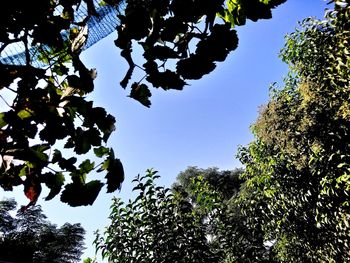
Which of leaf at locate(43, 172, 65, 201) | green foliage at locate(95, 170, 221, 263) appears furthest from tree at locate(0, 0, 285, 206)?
green foliage at locate(95, 170, 221, 263)

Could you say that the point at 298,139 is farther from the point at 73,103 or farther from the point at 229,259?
the point at 73,103

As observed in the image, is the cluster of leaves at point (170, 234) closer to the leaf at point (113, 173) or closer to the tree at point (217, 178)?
the leaf at point (113, 173)

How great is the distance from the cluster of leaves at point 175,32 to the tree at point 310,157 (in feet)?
20.2

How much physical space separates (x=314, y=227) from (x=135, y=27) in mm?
8080

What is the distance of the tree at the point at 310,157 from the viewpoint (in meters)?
6.89

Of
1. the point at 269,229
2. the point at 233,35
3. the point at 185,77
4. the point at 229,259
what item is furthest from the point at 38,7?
the point at 269,229

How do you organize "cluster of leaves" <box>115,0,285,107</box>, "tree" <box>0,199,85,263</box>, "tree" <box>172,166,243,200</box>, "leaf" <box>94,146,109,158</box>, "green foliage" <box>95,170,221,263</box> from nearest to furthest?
1. "cluster of leaves" <box>115,0,285,107</box>
2. "leaf" <box>94,146,109,158</box>
3. "green foliage" <box>95,170,221,263</box>
4. "tree" <box>172,166,243,200</box>
5. "tree" <box>0,199,85,263</box>

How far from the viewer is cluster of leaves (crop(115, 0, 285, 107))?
1.14m

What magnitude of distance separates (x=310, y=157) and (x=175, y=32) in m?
7.75

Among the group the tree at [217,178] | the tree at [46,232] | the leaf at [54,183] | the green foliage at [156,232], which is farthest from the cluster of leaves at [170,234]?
the tree at [46,232]

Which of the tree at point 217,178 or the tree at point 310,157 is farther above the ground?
the tree at point 217,178

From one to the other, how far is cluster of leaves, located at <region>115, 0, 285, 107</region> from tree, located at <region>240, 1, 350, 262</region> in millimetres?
6144

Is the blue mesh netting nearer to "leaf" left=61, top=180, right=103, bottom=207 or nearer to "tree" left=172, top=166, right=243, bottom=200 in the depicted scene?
"leaf" left=61, top=180, right=103, bottom=207

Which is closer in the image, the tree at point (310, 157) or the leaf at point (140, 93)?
the leaf at point (140, 93)
